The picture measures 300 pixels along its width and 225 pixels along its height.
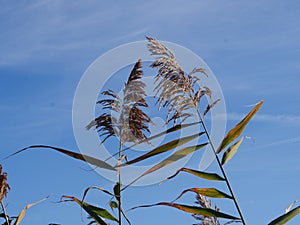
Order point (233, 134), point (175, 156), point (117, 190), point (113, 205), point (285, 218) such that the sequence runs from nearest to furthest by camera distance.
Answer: point (285, 218)
point (175, 156)
point (233, 134)
point (117, 190)
point (113, 205)

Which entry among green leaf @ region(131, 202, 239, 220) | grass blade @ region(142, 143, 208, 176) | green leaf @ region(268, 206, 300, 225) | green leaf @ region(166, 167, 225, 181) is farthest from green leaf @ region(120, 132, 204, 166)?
green leaf @ region(268, 206, 300, 225)

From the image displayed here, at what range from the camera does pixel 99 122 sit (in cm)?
396

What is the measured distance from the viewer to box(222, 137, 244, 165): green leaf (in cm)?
328

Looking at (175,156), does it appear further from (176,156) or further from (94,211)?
(94,211)

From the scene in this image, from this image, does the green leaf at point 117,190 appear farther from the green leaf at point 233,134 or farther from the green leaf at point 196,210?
the green leaf at point 233,134

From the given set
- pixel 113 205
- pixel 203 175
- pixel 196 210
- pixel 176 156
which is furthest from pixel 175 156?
pixel 113 205

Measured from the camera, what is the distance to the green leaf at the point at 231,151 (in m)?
3.28

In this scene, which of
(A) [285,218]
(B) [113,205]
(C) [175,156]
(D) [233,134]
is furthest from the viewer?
Answer: (B) [113,205]

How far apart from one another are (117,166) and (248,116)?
803 millimetres

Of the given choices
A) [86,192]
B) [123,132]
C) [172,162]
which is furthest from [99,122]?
[172,162]

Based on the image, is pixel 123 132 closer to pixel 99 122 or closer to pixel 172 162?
pixel 99 122

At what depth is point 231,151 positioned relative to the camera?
10.9 ft

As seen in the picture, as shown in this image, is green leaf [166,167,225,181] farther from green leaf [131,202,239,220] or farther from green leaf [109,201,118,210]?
green leaf [109,201,118,210]

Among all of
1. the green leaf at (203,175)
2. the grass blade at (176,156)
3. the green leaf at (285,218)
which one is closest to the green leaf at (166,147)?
the grass blade at (176,156)
